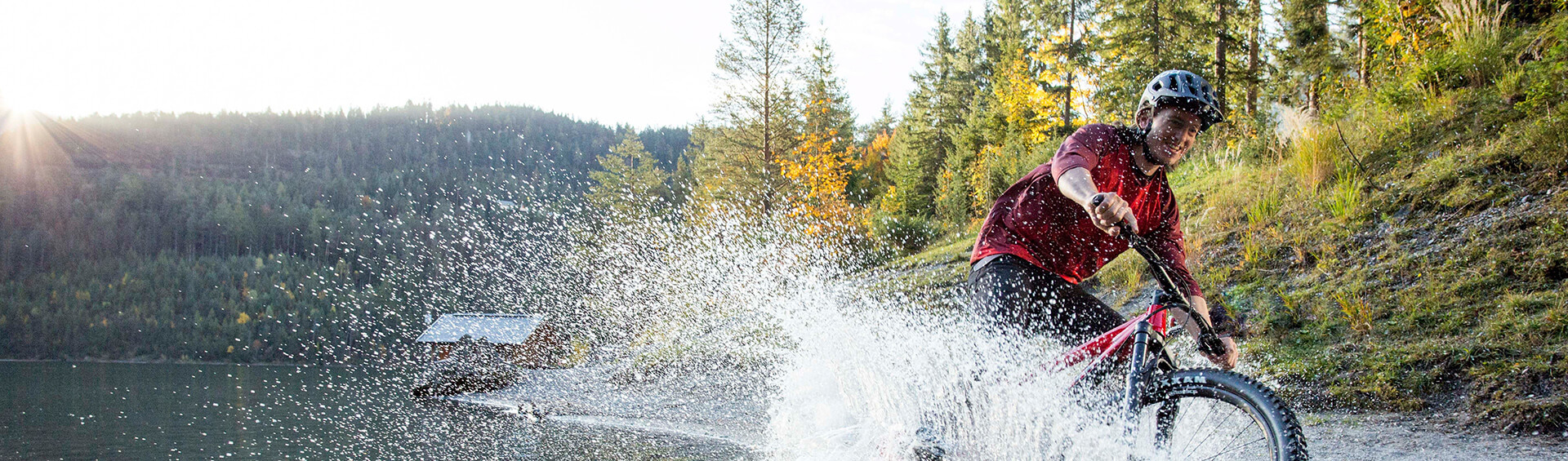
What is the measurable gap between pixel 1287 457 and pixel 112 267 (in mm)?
180844

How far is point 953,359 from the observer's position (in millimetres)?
4152

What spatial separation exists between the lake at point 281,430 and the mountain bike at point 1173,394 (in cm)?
460

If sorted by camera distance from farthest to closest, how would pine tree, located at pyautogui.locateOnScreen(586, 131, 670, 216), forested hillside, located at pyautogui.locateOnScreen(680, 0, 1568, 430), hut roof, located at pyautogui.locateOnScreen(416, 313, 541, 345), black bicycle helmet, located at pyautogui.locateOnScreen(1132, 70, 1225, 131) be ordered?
pine tree, located at pyautogui.locateOnScreen(586, 131, 670, 216), hut roof, located at pyautogui.locateOnScreen(416, 313, 541, 345), forested hillside, located at pyautogui.locateOnScreen(680, 0, 1568, 430), black bicycle helmet, located at pyautogui.locateOnScreen(1132, 70, 1225, 131)

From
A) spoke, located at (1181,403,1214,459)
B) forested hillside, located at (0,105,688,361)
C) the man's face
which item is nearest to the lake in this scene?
spoke, located at (1181,403,1214,459)

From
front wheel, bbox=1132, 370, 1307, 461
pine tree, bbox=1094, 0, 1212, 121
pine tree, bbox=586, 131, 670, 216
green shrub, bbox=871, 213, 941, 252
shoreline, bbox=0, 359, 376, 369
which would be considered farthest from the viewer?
shoreline, bbox=0, 359, 376, 369

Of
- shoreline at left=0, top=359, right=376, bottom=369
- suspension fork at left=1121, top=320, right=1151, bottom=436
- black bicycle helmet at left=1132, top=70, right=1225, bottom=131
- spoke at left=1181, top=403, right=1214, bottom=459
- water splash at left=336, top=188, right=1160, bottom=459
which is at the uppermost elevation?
black bicycle helmet at left=1132, top=70, right=1225, bottom=131

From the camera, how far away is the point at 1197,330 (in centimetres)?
308

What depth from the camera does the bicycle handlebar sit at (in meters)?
2.83

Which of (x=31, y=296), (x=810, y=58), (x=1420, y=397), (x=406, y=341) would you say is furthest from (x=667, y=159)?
(x=1420, y=397)

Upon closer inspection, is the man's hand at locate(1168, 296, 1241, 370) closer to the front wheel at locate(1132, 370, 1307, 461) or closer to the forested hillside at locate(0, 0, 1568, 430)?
the front wheel at locate(1132, 370, 1307, 461)

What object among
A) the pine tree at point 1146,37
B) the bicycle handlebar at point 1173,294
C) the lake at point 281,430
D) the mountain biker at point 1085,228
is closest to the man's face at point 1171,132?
the mountain biker at point 1085,228

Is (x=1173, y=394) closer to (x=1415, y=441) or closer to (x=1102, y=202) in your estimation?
(x=1102, y=202)

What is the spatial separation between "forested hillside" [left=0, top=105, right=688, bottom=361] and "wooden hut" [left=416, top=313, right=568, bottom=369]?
34.3 m

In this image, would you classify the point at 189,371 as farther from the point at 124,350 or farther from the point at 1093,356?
the point at 1093,356
